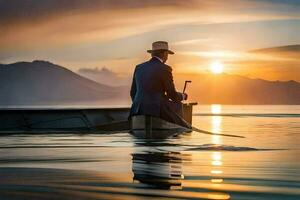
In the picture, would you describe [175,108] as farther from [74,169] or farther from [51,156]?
[74,169]

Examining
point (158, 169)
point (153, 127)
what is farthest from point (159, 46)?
point (158, 169)

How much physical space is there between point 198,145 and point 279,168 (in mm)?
5037

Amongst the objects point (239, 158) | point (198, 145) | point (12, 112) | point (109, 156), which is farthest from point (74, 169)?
point (12, 112)

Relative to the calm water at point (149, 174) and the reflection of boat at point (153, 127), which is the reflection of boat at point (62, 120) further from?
the calm water at point (149, 174)

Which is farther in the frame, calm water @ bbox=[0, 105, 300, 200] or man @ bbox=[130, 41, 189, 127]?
man @ bbox=[130, 41, 189, 127]

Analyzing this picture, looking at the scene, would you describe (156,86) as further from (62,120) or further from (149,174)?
(62,120)

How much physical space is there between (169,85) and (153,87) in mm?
386

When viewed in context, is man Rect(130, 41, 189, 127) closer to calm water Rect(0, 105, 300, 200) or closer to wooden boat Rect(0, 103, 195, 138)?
calm water Rect(0, 105, 300, 200)

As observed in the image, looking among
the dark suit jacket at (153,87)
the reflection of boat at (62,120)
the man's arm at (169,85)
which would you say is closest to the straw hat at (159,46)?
the dark suit jacket at (153,87)

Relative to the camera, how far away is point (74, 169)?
841 cm

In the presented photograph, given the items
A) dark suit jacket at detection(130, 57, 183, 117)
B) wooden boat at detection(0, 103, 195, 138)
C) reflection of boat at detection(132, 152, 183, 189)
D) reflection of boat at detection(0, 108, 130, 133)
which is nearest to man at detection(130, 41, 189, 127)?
dark suit jacket at detection(130, 57, 183, 117)

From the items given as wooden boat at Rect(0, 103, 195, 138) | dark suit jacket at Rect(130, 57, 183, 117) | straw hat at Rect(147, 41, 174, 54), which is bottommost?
wooden boat at Rect(0, 103, 195, 138)

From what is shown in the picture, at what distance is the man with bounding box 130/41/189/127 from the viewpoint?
49.4 ft

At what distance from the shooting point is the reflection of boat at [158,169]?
6.89 meters
